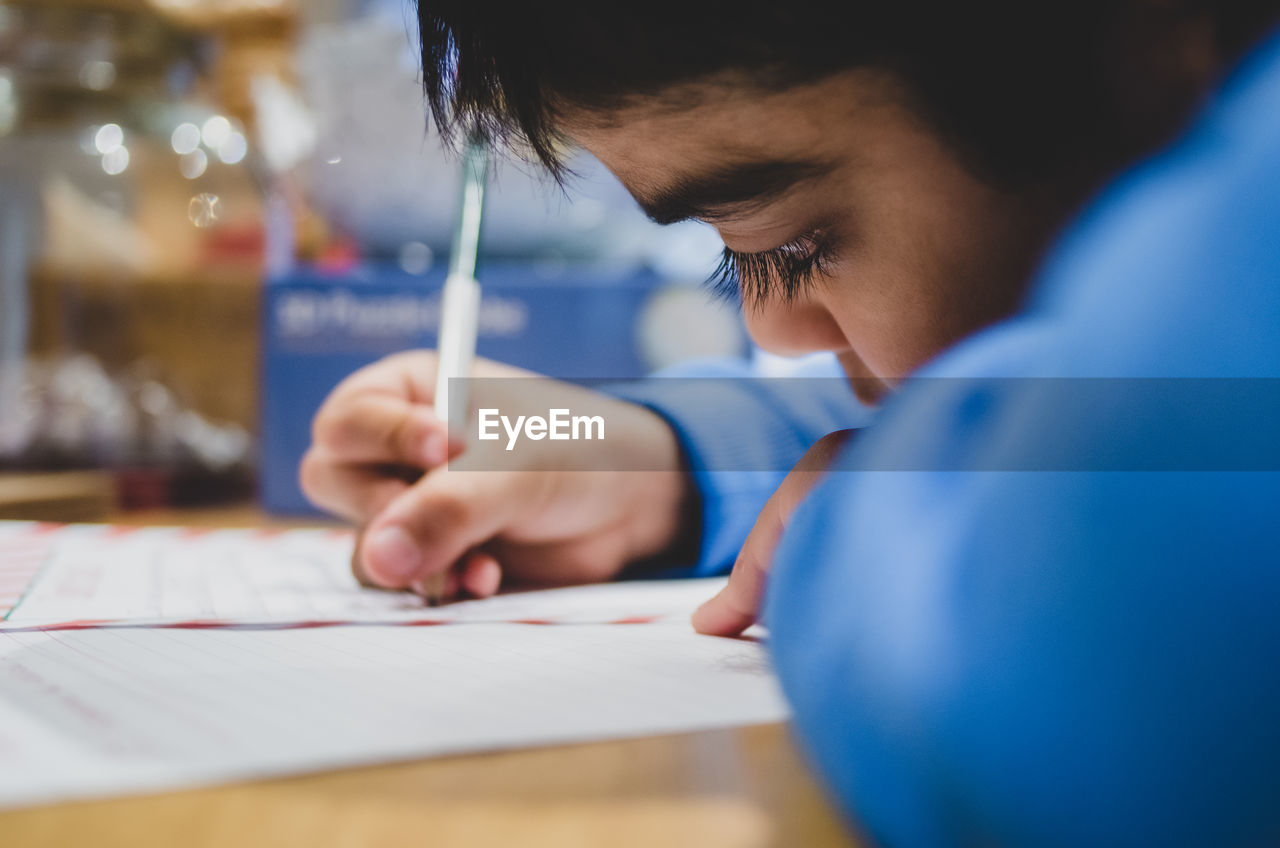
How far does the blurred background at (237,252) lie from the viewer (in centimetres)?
59

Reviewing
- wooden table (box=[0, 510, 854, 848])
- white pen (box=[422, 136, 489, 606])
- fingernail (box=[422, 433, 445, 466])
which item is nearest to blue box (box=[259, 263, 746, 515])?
white pen (box=[422, 136, 489, 606])

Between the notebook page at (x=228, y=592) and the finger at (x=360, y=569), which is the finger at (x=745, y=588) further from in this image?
the finger at (x=360, y=569)

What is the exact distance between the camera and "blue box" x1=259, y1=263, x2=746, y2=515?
0.58 metres

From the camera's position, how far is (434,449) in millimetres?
361

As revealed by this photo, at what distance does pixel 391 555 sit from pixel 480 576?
37 millimetres

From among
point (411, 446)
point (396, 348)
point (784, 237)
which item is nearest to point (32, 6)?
point (396, 348)

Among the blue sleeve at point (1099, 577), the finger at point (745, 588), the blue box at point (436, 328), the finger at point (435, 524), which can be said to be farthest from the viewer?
the blue box at point (436, 328)

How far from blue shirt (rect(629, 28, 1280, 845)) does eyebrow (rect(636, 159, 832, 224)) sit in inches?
2.7

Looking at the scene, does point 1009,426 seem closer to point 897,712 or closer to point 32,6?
point 897,712

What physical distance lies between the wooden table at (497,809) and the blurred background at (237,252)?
0.16 meters

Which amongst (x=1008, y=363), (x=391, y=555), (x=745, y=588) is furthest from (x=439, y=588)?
(x=1008, y=363)

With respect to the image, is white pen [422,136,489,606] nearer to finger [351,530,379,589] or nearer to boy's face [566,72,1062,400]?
finger [351,530,379,589]

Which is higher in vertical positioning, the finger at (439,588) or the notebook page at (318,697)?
the notebook page at (318,697)

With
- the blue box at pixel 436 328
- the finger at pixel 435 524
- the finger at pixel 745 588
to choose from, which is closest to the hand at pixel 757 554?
the finger at pixel 745 588
